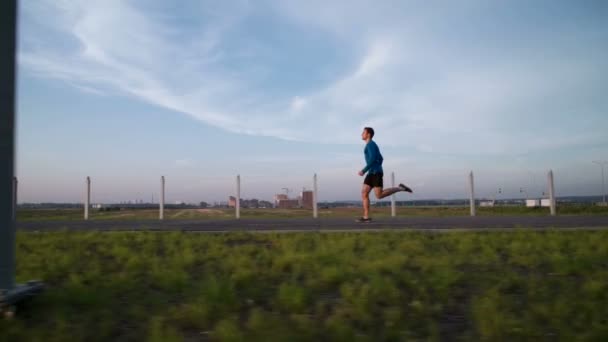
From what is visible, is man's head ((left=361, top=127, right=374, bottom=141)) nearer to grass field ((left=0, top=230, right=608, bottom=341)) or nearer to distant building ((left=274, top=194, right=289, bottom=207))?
grass field ((left=0, top=230, right=608, bottom=341))

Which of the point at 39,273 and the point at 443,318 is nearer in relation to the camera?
the point at 443,318

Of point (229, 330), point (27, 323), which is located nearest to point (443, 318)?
point (229, 330)

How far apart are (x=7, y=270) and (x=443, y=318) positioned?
9.51 ft

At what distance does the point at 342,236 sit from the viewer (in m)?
6.10

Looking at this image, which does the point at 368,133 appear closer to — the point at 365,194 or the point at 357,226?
the point at 365,194

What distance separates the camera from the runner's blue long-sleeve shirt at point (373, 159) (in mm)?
8266

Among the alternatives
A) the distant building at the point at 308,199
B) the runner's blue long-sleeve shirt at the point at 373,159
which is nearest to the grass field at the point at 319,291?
the runner's blue long-sleeve shirt at the point at 373,159

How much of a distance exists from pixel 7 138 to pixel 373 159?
645cm

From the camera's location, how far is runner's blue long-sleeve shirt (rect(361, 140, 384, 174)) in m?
8.27

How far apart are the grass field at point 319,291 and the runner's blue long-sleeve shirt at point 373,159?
2.89 m

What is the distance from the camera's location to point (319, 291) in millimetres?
3318

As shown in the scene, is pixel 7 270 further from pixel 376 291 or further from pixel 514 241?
pixel 514 241

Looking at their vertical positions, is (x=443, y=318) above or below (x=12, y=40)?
below

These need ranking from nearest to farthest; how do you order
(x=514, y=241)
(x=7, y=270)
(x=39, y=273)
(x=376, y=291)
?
(x=7, y=270) → (x=376, y=291) → (x=39, y=273) → (x=514, y=241)
